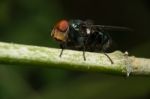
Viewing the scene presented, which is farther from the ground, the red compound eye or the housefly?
the red compound eye

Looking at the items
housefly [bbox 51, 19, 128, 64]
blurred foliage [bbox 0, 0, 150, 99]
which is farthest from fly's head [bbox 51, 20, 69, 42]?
blurred foliage [bbox 0, 0, 150, 99]

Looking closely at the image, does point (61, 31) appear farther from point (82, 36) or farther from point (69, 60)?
point (69, 60)

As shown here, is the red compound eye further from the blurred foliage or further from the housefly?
the blurred foliage

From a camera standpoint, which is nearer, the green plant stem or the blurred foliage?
the green plant stem

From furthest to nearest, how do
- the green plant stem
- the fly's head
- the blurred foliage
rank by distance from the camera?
the blurred foliage
the fly's head
the green plant stem

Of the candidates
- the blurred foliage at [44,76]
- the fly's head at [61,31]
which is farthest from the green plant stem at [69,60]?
the blurred foliage at [44,76]

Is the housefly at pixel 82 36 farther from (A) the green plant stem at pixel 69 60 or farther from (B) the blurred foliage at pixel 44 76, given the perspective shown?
(B) the blurred foliage at pixel 44 76
